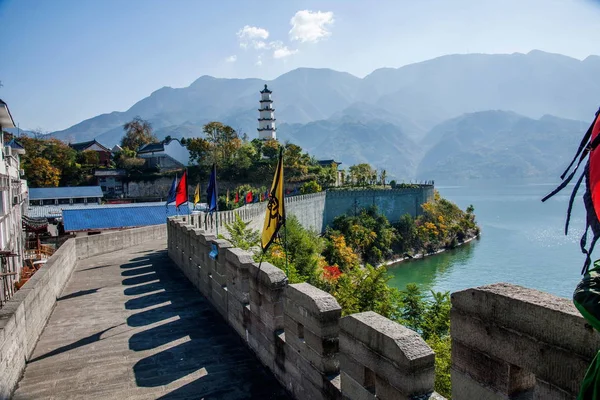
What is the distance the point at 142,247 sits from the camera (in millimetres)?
19062

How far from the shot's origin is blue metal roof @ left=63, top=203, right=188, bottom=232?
27.9 metres

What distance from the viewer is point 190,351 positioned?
717cm

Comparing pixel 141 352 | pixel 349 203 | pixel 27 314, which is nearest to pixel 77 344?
pixel 27 314

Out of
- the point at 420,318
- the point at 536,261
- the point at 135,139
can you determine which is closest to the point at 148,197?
the point at 135,139

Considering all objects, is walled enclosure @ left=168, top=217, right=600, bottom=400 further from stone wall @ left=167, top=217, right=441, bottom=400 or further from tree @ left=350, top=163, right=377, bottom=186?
tree @ left=350, top=163, right=377, bottom=186

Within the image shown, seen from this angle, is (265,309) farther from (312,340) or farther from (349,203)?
(349,203)

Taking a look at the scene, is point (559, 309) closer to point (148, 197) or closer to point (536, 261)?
point (536, 261)

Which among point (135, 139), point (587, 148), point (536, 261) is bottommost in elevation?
point (536, 261)

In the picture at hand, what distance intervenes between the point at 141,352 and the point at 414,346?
5145 mm

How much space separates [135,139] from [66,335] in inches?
3263

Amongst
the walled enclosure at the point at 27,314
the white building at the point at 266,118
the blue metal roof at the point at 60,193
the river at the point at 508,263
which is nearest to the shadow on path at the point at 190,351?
the walled enclosure at the point at 27,314

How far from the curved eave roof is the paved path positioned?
1107cm

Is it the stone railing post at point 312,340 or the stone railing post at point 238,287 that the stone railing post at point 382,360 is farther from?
the stone railing post at point 238,287

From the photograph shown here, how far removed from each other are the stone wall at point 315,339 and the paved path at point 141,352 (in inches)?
14.7
